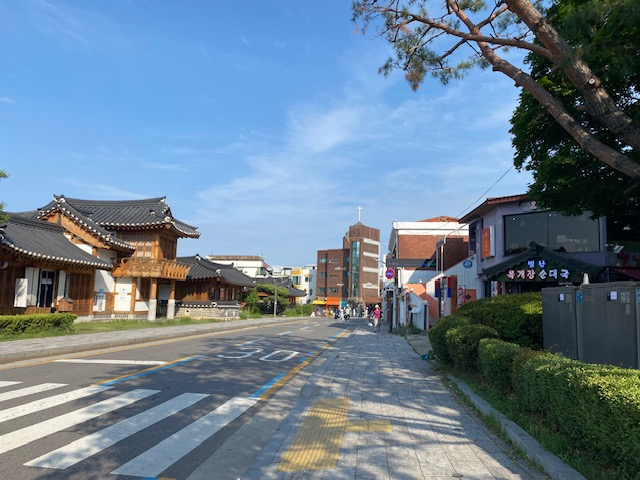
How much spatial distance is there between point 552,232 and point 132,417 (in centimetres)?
1869

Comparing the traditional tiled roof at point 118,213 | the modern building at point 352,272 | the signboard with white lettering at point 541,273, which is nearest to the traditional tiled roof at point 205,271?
the traditional tiled roof at point 118,213

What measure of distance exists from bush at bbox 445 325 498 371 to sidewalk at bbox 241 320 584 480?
66cm

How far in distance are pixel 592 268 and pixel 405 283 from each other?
61.6 feet

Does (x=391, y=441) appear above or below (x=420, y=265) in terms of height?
below

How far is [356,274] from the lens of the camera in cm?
9544

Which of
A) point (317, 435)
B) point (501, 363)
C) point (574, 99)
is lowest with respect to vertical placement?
point (317, 435)

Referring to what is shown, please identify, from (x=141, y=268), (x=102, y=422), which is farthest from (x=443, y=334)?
(x=141, y=268)

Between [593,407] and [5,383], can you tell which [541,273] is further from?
[5,383]

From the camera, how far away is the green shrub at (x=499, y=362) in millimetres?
6836

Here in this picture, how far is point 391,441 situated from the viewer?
5.59 metres

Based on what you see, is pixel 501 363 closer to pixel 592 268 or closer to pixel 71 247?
pixel 592 268

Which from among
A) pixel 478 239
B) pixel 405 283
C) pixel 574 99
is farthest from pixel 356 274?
pixel 574 99

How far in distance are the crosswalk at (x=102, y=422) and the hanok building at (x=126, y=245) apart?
2237 centimetres

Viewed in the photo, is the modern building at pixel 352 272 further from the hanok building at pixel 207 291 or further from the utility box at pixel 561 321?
the utility box at pixel 561 321
